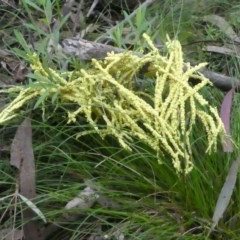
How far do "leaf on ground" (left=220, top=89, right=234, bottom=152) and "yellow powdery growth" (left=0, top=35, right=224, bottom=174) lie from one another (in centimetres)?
3

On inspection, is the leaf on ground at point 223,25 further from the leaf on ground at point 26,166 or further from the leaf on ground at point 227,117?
the leaf on ground at point 26,166

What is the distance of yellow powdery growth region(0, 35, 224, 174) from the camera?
1826 mm

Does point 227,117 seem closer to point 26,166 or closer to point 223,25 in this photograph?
point 26,166

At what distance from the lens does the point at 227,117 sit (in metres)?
2.00

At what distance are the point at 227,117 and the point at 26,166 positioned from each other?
0.59m

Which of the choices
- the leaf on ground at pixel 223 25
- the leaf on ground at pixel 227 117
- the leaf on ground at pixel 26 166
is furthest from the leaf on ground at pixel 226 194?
the leaf on ground at pixel 223 25

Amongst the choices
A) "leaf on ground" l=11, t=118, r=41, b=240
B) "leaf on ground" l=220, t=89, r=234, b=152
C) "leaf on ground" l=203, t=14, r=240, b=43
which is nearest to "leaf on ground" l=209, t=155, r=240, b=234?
"leaf on ground" l=220, t=89, r=234, b=152

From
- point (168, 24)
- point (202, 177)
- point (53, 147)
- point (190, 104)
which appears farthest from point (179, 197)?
point (168, 24)

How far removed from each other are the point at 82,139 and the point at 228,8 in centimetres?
104

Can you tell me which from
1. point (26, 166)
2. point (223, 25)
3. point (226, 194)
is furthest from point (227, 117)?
point (223, 25)

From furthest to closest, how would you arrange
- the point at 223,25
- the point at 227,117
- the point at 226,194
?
the point at 223,25
the point at 227,117
the point at 226,194

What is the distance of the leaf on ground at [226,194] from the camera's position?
179 centimetres

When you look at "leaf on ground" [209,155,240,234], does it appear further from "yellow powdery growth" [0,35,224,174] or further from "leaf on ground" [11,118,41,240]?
"leaf on ground" [11,118,41,240]

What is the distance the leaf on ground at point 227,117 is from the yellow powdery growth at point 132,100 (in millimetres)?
28
